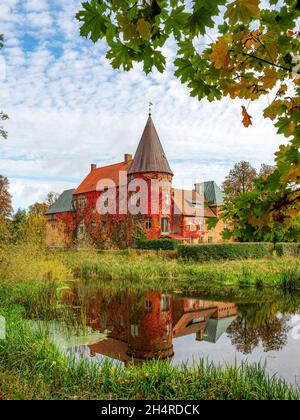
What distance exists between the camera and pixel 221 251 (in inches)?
805

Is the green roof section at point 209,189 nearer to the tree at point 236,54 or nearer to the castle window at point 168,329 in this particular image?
the castle window at point 168,329

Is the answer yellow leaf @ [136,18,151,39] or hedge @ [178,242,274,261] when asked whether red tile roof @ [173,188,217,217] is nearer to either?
hedge @ [178,242,274,261]

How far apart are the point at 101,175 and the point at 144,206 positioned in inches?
415

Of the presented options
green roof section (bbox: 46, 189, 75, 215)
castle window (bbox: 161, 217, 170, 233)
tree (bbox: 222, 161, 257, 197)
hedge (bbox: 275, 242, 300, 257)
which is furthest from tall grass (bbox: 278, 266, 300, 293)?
green roof section (bbox: 46, 189, 75, 215)

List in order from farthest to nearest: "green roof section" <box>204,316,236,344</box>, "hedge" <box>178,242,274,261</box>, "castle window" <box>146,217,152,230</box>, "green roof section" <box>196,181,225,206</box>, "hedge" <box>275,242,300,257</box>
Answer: "green roof section" <box>196,181,225,206</box>, "castle window" <box>146,217,152,230</box>, "hedge" <box>275,242,300,257</box>, "hedge" <box>178,242,274,261</box>, "green roof section" <box>204,316,236,344</box>

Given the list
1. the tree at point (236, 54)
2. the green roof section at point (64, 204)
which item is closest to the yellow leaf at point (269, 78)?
the tree at point (236, 54)

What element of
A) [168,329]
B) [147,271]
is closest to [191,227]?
[147,271]

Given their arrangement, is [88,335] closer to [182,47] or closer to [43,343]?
[43,343]

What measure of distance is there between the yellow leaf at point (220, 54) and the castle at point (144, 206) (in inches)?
1054

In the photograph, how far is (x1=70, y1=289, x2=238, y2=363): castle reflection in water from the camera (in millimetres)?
7500

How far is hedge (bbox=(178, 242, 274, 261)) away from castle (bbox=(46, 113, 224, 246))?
7945 mm

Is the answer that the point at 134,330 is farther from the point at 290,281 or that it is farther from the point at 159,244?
the point at 159,244

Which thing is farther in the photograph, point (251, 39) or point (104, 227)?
point (104, 227)

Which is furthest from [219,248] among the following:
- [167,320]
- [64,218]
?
[64,218]
